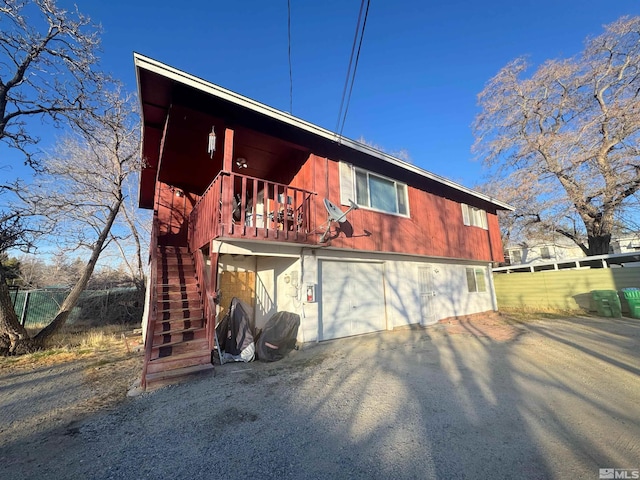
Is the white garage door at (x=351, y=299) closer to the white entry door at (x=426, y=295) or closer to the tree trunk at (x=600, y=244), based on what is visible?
the white entry door at (x=426, y=295)

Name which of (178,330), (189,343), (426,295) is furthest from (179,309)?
(426,295)

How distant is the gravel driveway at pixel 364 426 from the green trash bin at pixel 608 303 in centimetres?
669

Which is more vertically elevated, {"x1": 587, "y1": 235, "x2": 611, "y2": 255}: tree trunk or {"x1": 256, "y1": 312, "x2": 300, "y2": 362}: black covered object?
{"x1": 587, "y1": 235, "x2": 611, "y2": 255}: tree trunk

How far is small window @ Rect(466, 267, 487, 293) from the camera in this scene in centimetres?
1070

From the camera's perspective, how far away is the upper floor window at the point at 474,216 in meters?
10.8

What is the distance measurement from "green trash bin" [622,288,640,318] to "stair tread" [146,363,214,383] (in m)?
13.0

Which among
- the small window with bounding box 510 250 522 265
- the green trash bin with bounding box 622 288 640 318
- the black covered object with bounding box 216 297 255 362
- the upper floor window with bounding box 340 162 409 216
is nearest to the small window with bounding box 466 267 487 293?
the green trash bin with bounding box 622 288 640 318

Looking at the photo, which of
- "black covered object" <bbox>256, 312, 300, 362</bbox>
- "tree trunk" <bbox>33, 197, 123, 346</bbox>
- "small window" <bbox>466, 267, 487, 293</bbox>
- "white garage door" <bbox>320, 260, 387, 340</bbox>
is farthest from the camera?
"small window" <bbox>466, 267, 487, 293</bbox>

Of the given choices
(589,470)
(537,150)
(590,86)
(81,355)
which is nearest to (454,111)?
(537,150)

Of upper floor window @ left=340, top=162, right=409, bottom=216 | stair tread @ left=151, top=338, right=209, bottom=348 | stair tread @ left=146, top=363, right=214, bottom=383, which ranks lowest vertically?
stair tread @ left=146, top=363, right=214, bottom=383

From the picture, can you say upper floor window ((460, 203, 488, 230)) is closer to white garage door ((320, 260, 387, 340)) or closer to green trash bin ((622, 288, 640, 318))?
green trash bin ((622, 288, 640, 318))

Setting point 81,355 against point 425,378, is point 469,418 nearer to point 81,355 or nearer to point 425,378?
point 425,378

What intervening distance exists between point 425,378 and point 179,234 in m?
7.79

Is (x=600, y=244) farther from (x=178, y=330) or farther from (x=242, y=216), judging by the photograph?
(x=178, y=330)
